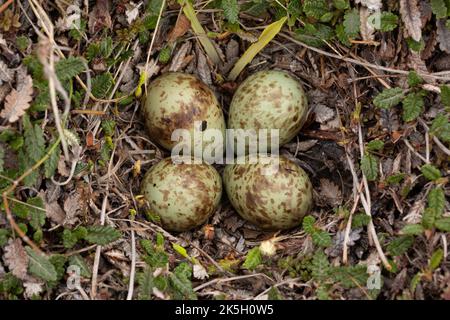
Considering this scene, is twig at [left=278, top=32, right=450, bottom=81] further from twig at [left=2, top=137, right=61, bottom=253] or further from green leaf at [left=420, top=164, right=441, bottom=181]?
twig at [left=2, top=137, right=61, bottom=253]

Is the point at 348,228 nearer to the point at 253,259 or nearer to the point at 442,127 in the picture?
the point at 253,259

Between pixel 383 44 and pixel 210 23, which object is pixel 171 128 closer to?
pixel 210 23

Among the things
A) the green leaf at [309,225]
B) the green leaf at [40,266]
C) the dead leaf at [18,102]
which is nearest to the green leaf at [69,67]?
the dead leaf at [18,102]

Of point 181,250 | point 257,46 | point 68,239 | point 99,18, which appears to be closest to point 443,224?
point 181,250

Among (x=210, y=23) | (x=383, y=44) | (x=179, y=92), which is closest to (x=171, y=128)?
(x=179, y=92)

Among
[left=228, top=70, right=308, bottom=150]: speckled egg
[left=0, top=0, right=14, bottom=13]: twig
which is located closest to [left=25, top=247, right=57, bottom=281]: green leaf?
[left=0, top=0, right=14, bottom=13]: twig

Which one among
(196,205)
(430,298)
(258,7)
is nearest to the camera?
(430,298)

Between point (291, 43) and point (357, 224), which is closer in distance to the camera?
point (357, 224)
